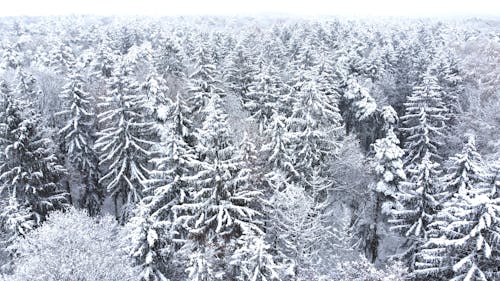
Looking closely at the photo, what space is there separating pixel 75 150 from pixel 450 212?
2780cm

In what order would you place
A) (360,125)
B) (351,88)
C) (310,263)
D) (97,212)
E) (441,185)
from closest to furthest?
(310,263)
(441,185)
(97,212)
(351,88)
(360,125)

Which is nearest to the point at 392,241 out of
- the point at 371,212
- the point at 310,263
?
the point at 371,212

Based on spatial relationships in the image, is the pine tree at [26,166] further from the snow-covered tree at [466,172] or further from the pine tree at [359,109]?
the pine tree at [359,109]

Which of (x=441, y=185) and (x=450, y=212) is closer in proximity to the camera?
(x=450, y=212)

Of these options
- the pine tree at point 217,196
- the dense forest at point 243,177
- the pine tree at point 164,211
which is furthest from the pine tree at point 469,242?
the pine tree at point 164,211

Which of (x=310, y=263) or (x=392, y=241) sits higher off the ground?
(x=310, y=263)

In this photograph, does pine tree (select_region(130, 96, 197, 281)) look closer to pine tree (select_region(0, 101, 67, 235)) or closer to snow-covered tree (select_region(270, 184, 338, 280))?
snow-covered tree (select_region(270, 184, 338, 280))

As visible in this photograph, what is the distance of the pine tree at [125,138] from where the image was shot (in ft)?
105

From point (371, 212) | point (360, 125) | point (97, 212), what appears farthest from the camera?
point (360, 125)

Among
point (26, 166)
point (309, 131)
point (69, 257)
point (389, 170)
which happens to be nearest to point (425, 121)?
point (389, 170)

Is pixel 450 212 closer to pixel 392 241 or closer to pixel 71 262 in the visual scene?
pixel 71 262

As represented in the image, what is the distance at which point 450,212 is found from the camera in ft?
64.3

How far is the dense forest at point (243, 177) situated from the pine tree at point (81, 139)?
12cm

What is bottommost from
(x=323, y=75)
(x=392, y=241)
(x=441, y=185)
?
(x=392, y=241)
